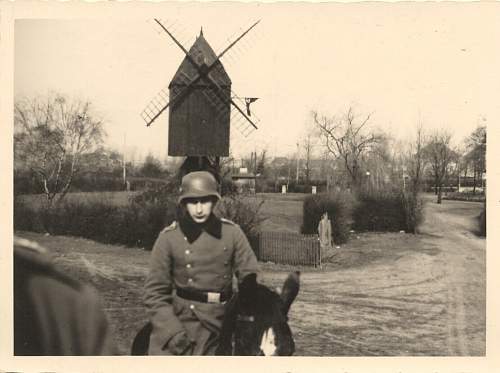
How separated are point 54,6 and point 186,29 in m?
1.15

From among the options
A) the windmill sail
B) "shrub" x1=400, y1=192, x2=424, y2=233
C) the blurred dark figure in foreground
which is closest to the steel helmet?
the windmill sail

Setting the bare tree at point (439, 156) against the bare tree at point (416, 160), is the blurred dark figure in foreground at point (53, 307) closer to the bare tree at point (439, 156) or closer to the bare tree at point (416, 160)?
the bare tree at point (416, 160)

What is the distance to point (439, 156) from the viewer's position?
6258 millimetres

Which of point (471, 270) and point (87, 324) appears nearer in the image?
point (87, 324)

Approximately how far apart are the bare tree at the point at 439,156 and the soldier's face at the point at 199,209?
9.87 ft

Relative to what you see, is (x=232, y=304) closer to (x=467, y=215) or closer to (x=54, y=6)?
(x=54, y=6)

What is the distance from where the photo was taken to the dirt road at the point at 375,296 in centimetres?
508

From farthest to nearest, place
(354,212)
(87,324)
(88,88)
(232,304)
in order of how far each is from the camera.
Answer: (354,212) → (88,88) → (232,304) → (87,324)

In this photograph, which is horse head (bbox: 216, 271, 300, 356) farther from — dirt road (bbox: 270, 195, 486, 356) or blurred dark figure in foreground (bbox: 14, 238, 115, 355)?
blurred dark figure in foreground (bbox: 14, 238, 115, 355)

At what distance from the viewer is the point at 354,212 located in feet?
28.2

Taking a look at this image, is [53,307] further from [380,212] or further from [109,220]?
[380,212]

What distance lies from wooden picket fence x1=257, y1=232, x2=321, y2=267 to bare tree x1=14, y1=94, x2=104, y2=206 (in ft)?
7.07

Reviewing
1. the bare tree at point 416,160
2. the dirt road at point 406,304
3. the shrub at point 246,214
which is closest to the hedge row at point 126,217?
the shrub at point 246,214
